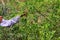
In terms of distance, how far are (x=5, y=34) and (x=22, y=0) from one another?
164 cm

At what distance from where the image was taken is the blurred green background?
3.60m

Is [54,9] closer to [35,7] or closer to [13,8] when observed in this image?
[35,7]

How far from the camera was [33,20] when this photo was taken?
157 inches

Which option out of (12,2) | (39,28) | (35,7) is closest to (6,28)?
(39,28)

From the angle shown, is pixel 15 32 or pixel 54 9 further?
pixel 54 9

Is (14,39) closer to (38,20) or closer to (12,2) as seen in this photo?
(38,20)

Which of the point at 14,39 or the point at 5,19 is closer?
the point at 14,39

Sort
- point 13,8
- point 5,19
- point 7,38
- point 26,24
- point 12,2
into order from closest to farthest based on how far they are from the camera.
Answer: point 7,38
point 26,24
point 5,19
point 13,8
point 12,2

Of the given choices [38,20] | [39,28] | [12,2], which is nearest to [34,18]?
[38,20]

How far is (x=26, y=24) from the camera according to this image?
12.7ft

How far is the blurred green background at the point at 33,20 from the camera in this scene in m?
3.60

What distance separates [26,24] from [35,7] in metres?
0.69

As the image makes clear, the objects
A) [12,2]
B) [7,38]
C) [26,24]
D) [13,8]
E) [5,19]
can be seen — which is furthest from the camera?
[12,2]

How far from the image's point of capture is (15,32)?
373 cm
